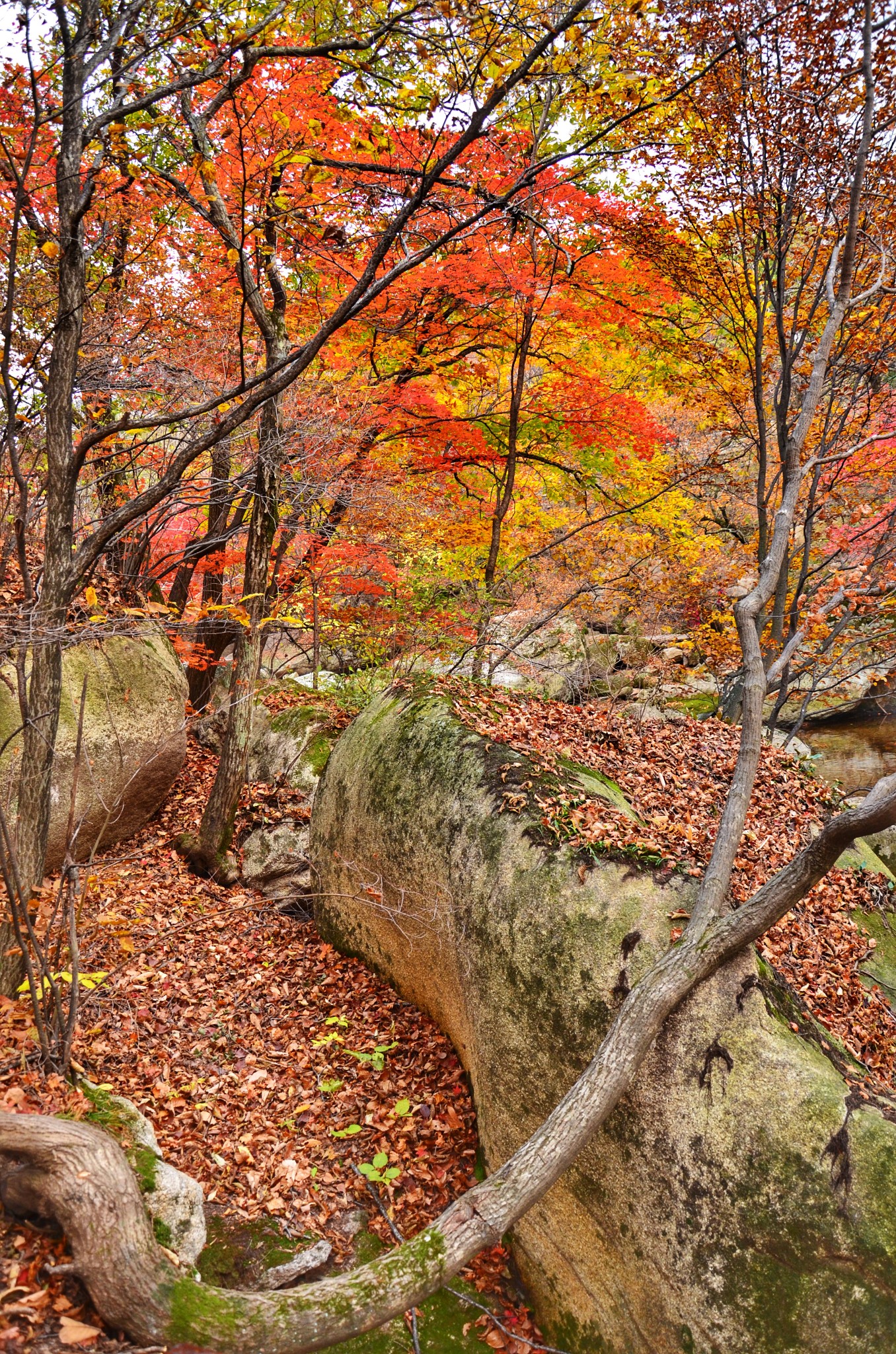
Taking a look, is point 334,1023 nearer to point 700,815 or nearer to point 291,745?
point 700,815

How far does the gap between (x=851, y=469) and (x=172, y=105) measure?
1012 centimetres

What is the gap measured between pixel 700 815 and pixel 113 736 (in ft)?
22.2

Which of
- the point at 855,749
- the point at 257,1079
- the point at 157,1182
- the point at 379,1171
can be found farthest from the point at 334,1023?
the point at 855,749

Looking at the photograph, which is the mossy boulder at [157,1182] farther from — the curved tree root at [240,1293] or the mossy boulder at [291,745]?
the mossy boulder at [291,745]

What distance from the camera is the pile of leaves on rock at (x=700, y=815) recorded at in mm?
5145

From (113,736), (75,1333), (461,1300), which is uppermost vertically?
(113,736)

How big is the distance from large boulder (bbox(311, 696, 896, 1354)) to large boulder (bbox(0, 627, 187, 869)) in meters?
→ 4.46

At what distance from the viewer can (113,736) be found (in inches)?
334

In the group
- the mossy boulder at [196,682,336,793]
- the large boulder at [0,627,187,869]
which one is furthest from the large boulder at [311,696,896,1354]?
the large boulder at [0,627,187,869]

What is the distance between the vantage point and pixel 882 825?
3.55 meters

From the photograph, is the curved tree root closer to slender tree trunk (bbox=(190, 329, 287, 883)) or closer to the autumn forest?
the autumn forest

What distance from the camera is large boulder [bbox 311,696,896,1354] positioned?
3598 mm

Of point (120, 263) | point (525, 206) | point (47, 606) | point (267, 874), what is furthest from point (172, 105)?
point (267, 874)

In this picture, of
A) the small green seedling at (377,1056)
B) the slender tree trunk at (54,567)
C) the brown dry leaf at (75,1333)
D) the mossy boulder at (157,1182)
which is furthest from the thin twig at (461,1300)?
the slender tree trunk at (54,567)
